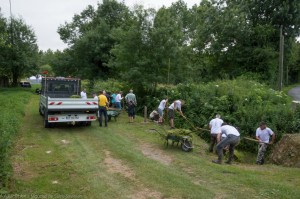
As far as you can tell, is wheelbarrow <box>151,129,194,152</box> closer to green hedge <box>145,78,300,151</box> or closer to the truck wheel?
green hedge <box>145,78,300,151</box>

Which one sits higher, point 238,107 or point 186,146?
point 238,107

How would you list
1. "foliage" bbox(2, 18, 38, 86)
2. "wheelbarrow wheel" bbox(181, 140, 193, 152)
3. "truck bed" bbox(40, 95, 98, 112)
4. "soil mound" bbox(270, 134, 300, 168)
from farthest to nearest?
"foliage" bbox(2, 18, 38, 86), "truck bed" bbox(40, 95, 98, 112), "wheelbarrow wheel" bbox(181, 140, 193, 152), "soil mound" bbox(270, 134, 300, 168)

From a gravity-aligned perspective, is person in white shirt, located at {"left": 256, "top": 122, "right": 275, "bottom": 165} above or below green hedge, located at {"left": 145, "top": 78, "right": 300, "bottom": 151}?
below

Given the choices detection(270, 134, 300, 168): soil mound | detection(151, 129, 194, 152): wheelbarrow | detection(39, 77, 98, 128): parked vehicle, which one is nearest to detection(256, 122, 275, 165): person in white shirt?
detection(270, 134, 300, 168): soil mound

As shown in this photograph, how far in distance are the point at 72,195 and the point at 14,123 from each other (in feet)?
24.9

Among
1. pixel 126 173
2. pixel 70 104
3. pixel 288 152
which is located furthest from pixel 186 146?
pixel 70 104

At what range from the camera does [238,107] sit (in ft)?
52.3

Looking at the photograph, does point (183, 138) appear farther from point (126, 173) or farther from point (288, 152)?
point (288, 152)

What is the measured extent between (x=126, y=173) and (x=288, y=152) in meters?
6.71

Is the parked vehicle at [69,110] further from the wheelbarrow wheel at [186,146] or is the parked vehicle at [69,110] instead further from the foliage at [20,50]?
the foliage at [20,50]

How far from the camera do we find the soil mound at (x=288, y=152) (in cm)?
1119

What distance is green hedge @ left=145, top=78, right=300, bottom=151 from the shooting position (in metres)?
14.4

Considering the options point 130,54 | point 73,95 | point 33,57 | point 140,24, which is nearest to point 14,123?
point 73,95

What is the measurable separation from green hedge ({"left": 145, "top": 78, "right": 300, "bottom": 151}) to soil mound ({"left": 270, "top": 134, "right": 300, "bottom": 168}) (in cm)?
193
